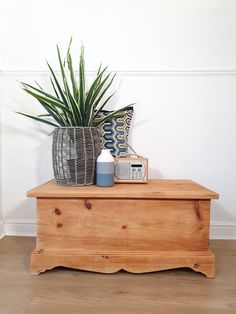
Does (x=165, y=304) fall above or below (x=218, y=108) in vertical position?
below

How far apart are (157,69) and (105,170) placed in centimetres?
70

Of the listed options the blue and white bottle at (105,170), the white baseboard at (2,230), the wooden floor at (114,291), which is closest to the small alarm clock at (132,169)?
the blue and white bottle at (105,170)

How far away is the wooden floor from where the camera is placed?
0.87m

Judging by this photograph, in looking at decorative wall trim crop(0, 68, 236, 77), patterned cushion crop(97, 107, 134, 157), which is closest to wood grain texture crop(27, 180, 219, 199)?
patterned cushion crop(97, 107, 134, 157)

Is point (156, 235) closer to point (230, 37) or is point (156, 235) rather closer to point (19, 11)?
point (230, 37)

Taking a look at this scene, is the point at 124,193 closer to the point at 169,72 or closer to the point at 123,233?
the point at 123,233

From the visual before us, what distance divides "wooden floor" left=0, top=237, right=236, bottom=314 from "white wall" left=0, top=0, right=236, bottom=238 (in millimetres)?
587

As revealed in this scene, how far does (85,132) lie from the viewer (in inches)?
→ 46.4

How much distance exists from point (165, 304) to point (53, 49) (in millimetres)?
1359

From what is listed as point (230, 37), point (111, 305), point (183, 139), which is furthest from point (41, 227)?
point (230, 37)

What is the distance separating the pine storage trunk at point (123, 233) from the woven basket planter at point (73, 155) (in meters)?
0.09

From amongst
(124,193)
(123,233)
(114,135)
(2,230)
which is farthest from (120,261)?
(2,230)

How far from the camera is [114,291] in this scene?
97 centimetres

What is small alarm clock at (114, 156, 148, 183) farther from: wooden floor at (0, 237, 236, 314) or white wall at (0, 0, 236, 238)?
wooden floor at (0, 237, 236, 314)
